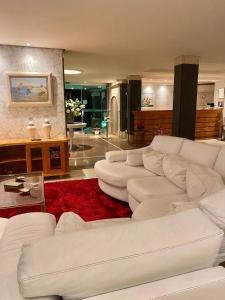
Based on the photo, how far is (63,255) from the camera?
0.83 meters

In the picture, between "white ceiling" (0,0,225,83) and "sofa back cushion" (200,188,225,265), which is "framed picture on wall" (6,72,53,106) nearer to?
"white ceiling" (0,0,225,83)

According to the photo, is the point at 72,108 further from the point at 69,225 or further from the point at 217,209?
the point at 217,209

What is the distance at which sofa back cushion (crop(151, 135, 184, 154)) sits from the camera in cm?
324

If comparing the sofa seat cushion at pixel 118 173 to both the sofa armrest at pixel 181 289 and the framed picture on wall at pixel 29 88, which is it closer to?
the framed picture on wall at pixel 29 88

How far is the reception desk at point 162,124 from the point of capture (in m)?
7.92

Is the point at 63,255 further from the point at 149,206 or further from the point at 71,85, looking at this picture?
the point at 71,85

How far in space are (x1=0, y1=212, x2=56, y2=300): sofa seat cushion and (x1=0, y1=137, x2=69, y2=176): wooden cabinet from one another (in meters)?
2.59

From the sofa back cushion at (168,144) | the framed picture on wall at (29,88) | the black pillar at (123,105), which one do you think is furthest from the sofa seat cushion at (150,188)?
the black pillar at (123,105)

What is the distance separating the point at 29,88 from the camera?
4336mm

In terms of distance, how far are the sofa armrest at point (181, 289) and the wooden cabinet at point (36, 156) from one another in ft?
11.8

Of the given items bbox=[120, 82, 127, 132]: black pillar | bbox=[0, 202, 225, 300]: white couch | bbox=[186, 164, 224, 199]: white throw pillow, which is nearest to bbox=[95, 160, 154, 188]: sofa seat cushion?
bbox=[186, 164, 224, 199]: white throw pillow

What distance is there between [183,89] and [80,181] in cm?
300

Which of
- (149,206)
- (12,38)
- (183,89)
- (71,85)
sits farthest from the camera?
(71,85)

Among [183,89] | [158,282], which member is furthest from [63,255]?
[183,89]
